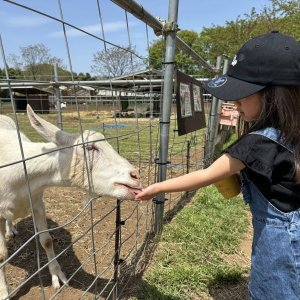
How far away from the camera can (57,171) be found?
2514 millimetres

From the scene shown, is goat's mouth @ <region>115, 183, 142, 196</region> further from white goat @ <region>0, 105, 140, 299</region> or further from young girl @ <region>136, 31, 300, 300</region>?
young girl @ <region>136, 31, 300, 300</region>

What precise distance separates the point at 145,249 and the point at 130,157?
4.13 meters

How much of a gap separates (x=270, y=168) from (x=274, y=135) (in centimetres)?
15

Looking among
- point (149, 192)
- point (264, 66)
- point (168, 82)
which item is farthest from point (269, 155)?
point (168, 82)

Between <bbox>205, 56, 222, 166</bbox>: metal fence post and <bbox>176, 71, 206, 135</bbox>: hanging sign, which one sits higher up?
<bbox>176, 71, 206, 135</bbox>: hanging sign

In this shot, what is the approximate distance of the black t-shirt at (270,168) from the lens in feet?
5.12

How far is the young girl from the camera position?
5.11 ft

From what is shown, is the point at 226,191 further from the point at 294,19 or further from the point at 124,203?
the point at 294,19

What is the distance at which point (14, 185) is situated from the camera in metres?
2.62

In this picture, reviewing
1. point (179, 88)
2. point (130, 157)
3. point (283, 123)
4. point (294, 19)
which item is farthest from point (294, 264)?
point (294, 19)

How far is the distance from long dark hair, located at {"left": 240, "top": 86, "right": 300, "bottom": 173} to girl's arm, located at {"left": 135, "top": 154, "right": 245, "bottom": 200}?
203 mm

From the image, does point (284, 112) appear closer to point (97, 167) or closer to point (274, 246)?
point (274, 246)

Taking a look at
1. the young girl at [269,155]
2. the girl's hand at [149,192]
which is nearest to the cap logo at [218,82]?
the young girl at [269,155]

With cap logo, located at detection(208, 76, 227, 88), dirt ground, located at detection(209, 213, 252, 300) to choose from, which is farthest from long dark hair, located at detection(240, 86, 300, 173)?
dirt ground, located at detection(209, 213, 252, 300)
